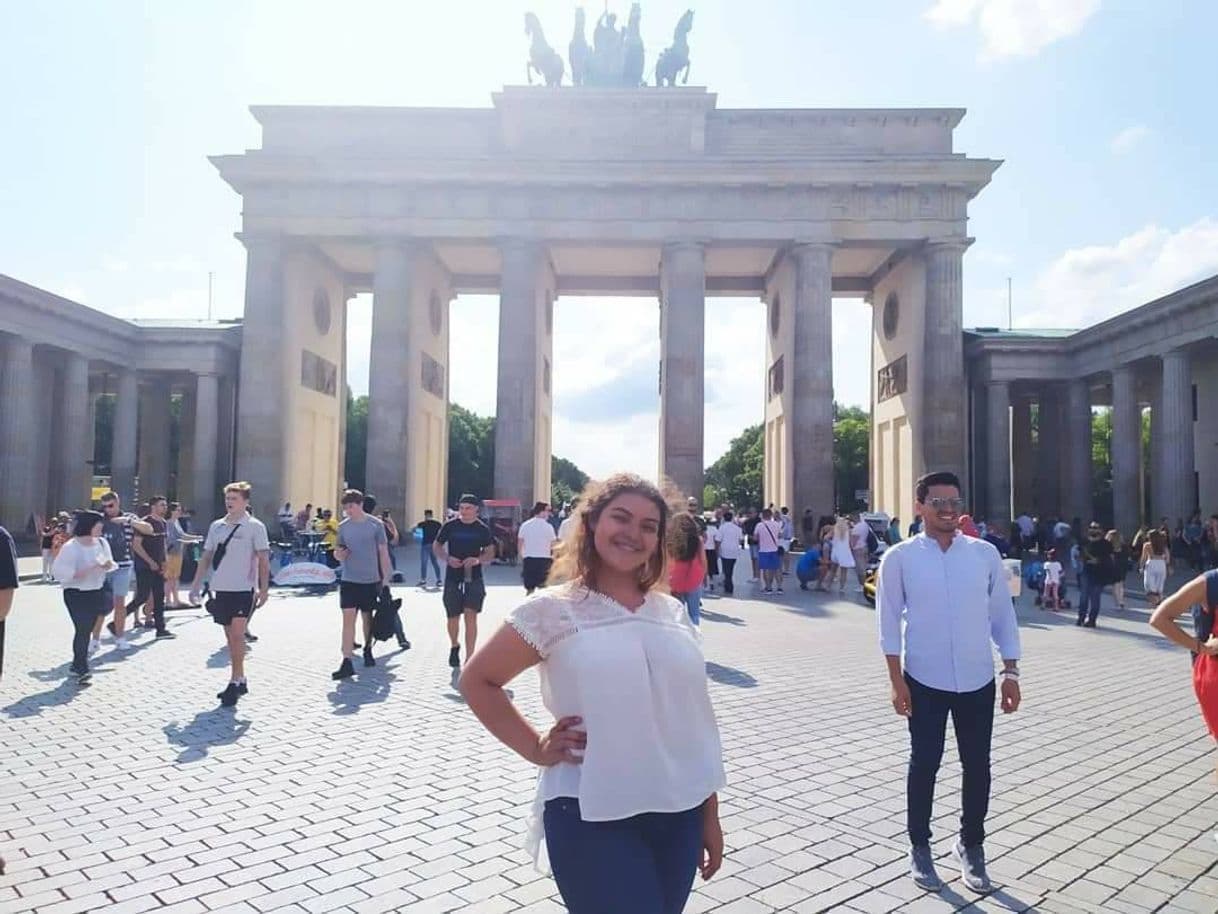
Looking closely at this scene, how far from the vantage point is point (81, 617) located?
9242 mm

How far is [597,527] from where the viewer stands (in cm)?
259

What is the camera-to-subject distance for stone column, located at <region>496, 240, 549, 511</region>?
34.2 meters

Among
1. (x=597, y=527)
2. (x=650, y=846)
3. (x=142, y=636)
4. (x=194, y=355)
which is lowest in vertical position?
(x=142, y=636)

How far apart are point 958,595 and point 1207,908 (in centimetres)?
168

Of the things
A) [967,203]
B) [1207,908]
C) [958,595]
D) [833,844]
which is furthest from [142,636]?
[967,203]

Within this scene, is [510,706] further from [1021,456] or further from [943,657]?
[1021,456]

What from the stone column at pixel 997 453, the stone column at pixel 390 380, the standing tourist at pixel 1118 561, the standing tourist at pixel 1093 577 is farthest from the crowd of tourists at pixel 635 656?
the stone column at pixel 997 453

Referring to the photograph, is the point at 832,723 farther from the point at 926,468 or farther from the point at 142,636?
the point at 926,468

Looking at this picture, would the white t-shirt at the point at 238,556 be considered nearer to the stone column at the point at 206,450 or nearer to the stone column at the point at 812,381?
the stone column at the point at 812,381

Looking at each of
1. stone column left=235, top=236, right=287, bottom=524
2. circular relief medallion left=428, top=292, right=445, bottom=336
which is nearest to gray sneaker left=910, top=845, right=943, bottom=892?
stone column left=235, top=236, right=287, bottom=524

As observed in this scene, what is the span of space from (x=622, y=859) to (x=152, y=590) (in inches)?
457

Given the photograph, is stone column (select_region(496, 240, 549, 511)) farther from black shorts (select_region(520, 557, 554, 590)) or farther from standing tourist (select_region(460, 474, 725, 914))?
standing tourist (select_region(460, 474, 725, 914))

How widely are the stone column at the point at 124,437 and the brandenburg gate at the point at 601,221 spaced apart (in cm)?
712

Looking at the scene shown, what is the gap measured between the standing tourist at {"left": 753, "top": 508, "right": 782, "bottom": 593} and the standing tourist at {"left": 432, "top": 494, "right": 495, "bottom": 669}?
11250 millimetres
